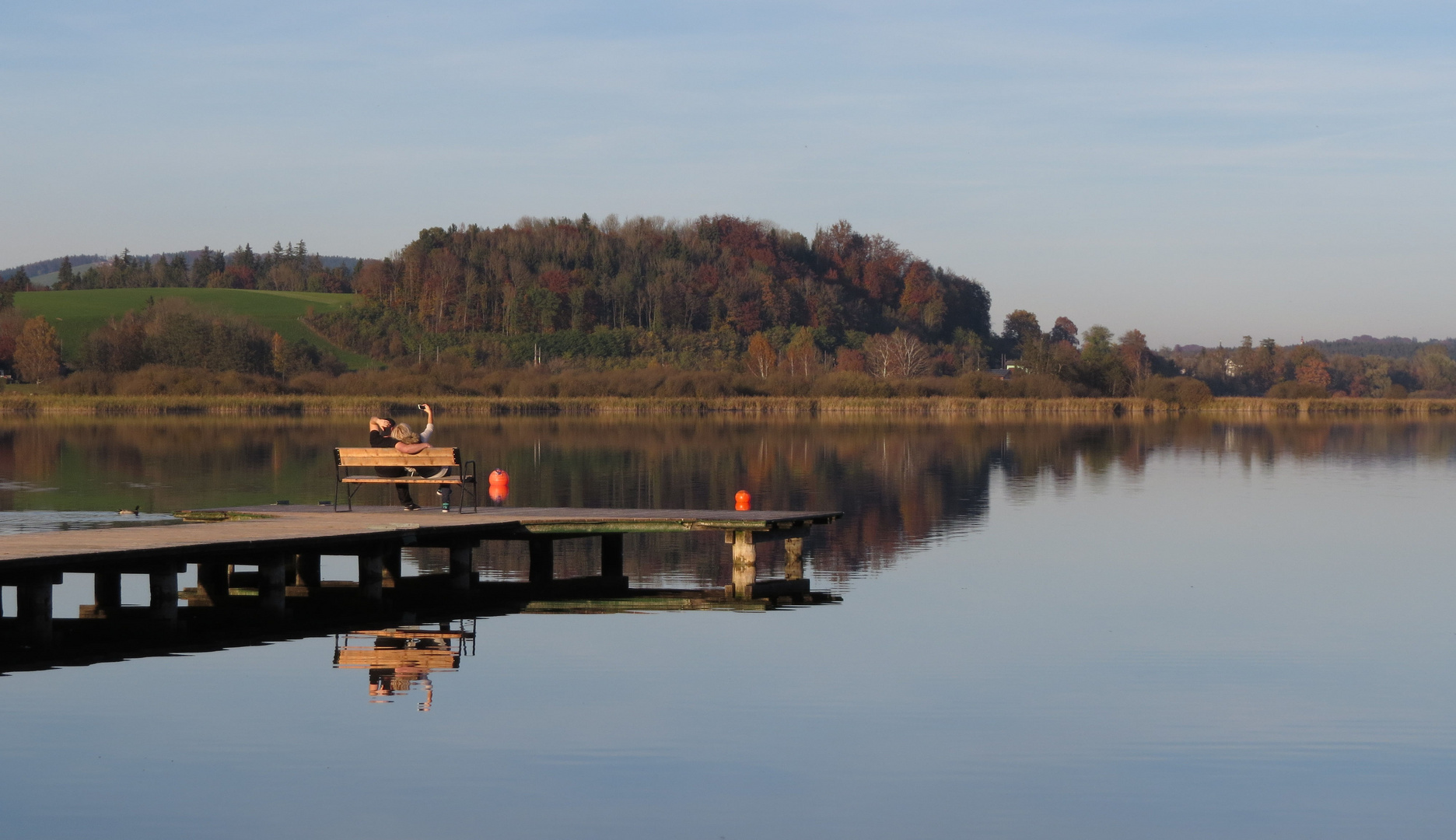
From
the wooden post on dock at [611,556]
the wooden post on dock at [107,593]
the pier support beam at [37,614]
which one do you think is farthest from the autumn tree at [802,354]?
the pier support beam at [37,614]

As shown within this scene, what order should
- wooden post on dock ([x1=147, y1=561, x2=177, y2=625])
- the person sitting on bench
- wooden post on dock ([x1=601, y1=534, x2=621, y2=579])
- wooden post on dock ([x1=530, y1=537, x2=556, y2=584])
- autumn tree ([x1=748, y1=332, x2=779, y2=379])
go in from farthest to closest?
autumn tree ([x1=748, y1=332, x2=779, y2=379]) < wooden post on dock ([x1=601, y1=534, x2=621, y2=579]) < wooden post on dock ([x1=530, y1=537, x2=556, y2=584]) < the person sitting on bench < wooden post on dock ([x1=147, y1=561, x2=177, y2=625])

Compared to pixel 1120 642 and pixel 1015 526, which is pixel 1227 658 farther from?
pixel 1015 526

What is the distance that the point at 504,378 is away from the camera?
14462 centimetres

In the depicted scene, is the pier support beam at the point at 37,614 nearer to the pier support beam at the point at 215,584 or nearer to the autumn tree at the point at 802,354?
the pier support beam at the point at 215,584

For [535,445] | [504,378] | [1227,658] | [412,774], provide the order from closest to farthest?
1. [412,774]
2. [1227,658]
3. [535,445]
4. [504,378]

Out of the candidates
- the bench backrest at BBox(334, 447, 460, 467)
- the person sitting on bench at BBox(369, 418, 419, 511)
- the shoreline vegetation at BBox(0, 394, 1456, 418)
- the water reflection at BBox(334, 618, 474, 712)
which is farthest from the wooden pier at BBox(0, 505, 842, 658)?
the shoreline vegetation at BBox(0, 394, 1456, 418)

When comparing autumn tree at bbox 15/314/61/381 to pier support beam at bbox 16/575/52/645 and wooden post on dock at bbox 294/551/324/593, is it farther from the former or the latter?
pier support beam at bbox 16/575/52/645

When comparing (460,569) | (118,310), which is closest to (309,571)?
(460,569)

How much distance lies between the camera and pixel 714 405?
13238cm

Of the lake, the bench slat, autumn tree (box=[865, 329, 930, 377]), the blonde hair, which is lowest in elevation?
the lake

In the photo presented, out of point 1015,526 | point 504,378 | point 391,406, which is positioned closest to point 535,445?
point 1015,526

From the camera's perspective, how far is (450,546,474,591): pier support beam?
22.0 meters

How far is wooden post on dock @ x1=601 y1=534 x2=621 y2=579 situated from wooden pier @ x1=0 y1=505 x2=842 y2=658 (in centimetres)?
2

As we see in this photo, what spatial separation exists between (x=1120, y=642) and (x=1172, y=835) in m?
8.10
